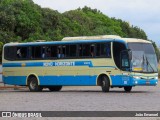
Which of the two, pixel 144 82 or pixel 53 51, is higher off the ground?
pixel 53 51

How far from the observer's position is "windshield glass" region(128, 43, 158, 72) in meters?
36.9

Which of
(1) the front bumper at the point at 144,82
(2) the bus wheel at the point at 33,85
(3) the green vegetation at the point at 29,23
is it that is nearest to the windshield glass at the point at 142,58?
(1) the front bumper at the point at 144,82

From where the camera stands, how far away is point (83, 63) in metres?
38.3

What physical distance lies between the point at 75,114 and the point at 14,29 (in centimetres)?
3865

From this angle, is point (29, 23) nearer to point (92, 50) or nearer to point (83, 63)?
point (83, 63)

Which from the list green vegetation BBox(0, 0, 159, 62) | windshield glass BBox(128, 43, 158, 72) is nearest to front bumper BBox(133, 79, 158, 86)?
windshield glass BBox(128, 43, 158, 72)

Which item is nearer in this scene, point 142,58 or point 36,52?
point 142,58

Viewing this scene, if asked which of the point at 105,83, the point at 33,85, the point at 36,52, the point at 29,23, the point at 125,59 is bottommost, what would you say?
the point at 33,85

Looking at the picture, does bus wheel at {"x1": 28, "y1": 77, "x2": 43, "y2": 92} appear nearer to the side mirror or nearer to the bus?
the bus

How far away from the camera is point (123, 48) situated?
1452 inches

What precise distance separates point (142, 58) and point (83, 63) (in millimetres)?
3357

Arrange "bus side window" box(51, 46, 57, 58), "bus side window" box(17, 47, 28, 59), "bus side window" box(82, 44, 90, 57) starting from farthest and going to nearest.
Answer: "bus side window" box(17, 47, 28, 59)
"bus side window" box(51, 46, 57, 58)
"bus side window" box(82, 44, 90, 57)

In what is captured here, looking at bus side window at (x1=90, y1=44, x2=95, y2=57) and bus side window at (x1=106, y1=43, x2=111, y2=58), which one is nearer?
bus side window at (x1=106, y1=43, x2=111, y2=58)

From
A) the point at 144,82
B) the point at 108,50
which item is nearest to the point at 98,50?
the point at 108,50
